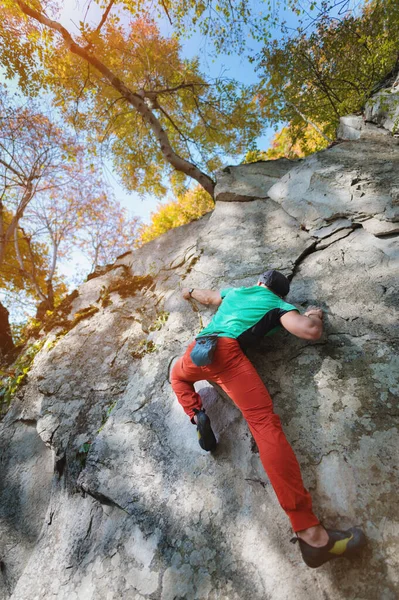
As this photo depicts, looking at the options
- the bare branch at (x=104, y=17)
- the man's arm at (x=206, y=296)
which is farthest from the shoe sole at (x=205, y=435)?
the bare branch at (x=104, y=17)

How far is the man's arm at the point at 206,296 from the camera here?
3833mm

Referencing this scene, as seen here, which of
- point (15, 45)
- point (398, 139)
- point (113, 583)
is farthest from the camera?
point (15, 45)

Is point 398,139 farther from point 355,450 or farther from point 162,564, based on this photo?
point 162,564

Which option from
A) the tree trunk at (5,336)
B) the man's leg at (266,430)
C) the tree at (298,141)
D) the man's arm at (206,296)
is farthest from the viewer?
the tree at (298,141)

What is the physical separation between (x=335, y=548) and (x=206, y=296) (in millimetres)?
2792

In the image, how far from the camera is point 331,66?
740cm

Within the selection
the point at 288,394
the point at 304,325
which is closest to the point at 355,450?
the point at 288,394

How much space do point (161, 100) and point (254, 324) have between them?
1080cm

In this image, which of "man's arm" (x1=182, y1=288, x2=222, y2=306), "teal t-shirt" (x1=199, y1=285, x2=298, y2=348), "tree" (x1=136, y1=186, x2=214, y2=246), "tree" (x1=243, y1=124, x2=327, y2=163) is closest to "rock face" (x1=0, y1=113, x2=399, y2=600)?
"man's arm" (x1=182, y1=288, x2=222, y2=306)

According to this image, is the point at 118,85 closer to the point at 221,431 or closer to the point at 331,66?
the point at 331,66

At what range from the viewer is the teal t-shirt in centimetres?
288

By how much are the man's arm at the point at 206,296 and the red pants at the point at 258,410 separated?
1036 millimetres

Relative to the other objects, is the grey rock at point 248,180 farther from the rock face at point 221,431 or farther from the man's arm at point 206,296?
the man's arm at point 206,296

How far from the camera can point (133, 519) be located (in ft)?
9.25
